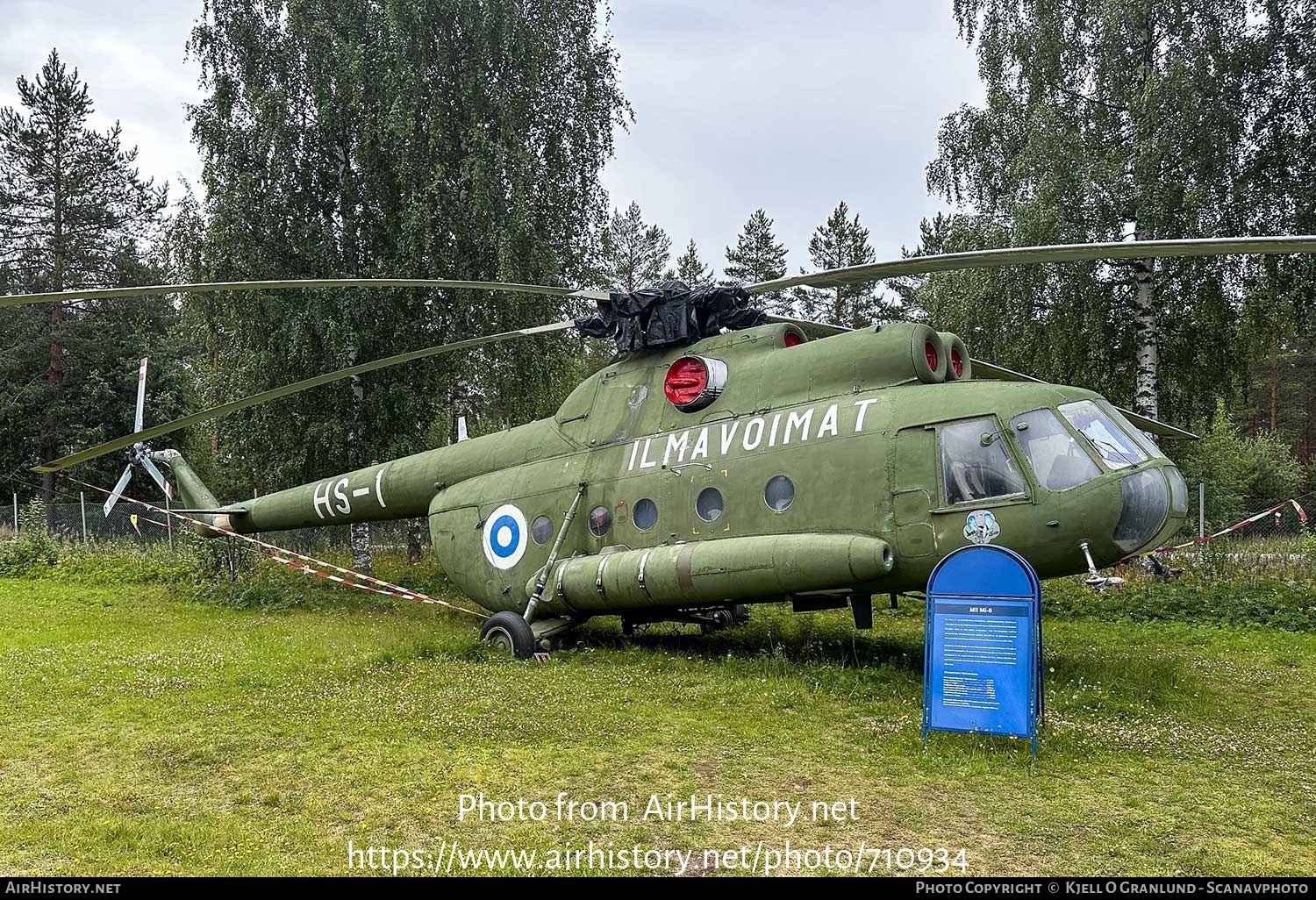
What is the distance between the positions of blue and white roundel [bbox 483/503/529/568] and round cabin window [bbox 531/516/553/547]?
0.11 metres

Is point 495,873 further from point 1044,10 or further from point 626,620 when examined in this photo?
point 1044,10

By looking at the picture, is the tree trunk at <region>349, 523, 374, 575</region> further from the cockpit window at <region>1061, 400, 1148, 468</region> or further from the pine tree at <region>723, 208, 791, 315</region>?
the pine tree at <region>723, 208, 791, 315</region>

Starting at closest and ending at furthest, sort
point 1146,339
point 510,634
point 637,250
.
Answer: point 510,634
point 1146,339
point 637,250

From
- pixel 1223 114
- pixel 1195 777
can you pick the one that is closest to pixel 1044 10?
pixel 1223 114

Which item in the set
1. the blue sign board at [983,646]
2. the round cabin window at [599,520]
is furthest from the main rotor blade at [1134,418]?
the round cabin window at [599,520]

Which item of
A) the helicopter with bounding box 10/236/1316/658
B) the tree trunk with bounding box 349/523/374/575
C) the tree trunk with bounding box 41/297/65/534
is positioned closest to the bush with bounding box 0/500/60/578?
the tree trunk with bounding box 349/523/374/575

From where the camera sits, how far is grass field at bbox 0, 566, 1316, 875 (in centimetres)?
524

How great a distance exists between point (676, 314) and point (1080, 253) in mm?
5053

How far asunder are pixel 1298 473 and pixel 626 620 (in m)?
42.6

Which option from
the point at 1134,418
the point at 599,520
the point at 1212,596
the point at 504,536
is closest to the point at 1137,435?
the point at 1134,418

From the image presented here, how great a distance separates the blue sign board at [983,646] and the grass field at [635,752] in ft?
0.83

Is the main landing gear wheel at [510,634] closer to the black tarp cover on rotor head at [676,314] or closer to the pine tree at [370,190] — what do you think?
the black tarp cover on rotor head at [676,314]

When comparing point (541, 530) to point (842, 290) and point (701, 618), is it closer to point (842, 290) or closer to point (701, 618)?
point (701, 618)

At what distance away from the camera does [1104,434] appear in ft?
28.3
